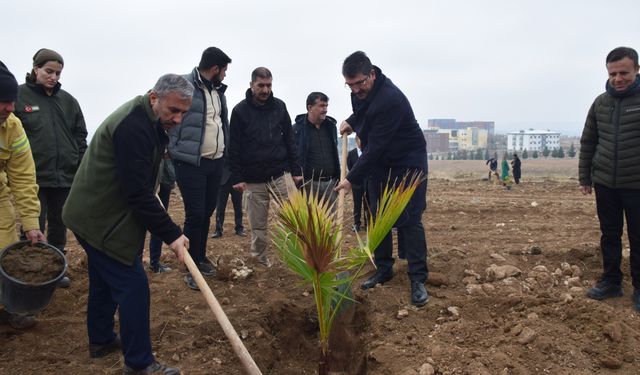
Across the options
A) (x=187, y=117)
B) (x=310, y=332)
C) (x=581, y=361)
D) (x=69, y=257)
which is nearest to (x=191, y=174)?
(x=187, y=117)

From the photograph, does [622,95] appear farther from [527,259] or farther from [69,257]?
[69,257]

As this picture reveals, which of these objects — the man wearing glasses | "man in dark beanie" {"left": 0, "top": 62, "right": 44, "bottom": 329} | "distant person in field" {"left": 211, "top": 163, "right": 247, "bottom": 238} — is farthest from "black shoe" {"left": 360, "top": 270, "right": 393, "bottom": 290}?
"distant person in field" {"left": 211, "top": 163, "right": 247, "bottom": 238}

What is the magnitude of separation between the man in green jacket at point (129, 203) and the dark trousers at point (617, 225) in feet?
11.2

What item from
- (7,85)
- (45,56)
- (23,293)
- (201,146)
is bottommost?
(23,293)

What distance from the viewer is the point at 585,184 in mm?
4512

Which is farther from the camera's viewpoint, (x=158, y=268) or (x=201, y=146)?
(x=158, y=268)

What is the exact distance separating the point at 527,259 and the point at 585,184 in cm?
121

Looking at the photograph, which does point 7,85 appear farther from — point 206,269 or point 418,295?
point 418,295

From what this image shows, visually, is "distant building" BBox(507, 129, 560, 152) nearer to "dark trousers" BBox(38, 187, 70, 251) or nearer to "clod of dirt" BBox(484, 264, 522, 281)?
"clod of dirt" BBox(484, 264, 522, 281)

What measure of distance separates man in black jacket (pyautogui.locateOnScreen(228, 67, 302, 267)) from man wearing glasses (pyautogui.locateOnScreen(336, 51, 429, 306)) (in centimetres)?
99

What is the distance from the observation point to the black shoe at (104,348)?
3.46 metres

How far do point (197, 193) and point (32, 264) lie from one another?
141cm

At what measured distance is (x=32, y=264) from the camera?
11.6 feet

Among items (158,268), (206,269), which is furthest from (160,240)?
(206,269)
